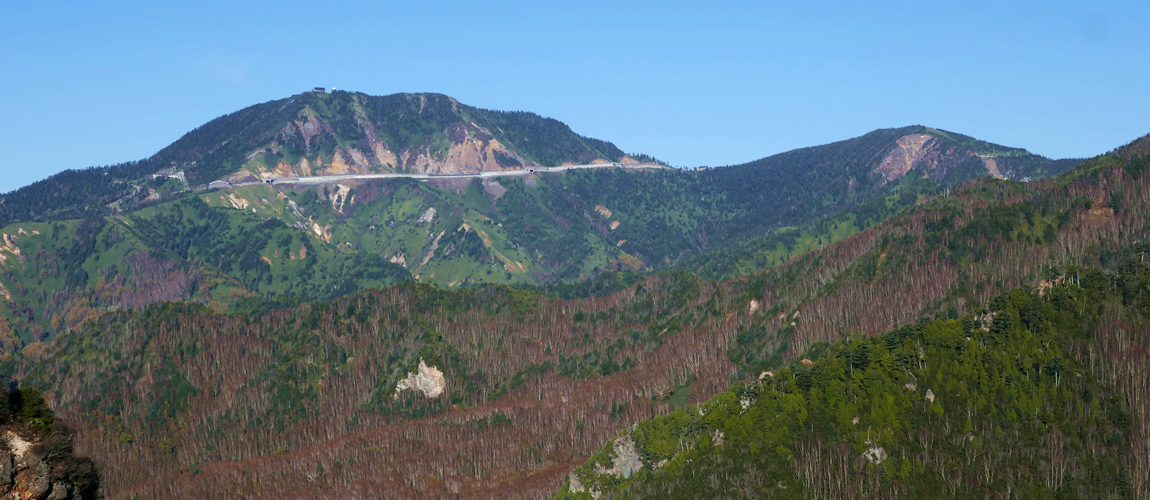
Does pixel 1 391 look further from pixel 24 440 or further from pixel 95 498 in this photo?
pixel 95 498

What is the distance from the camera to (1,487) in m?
92.3

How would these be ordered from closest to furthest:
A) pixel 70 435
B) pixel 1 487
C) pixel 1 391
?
pixel 1 487 → pixel 1 391 → pixel 70 435

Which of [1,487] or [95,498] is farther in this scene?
[95,498]

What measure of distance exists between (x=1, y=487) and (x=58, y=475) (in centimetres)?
624

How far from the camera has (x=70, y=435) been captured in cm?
10581

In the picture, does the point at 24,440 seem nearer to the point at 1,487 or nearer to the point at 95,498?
the point at 1,487

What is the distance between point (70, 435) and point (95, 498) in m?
7.60

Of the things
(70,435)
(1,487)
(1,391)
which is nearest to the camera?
(1,487)

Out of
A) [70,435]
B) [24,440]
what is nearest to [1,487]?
[24,440]

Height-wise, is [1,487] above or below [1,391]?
below

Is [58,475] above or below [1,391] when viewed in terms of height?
below

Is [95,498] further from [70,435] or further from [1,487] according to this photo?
[1,487]

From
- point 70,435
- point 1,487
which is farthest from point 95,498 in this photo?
point 1,487

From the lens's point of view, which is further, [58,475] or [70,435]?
[70,435]
